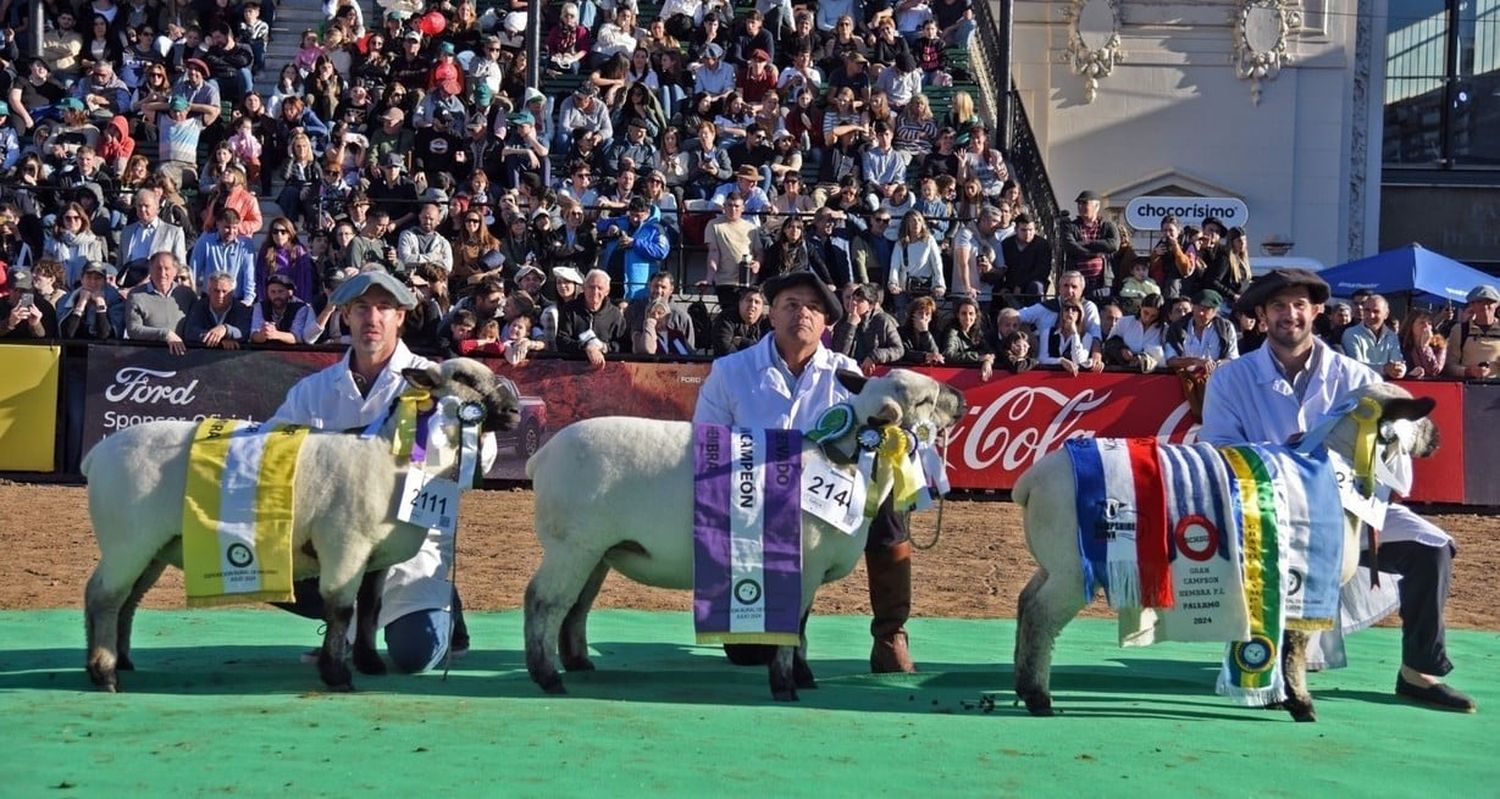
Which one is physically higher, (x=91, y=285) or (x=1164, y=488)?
(x=91, y=285)

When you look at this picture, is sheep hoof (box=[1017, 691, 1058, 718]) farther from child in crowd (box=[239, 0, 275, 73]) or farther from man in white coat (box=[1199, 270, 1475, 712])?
child in crowd (box=[239, 0, 275, 73])

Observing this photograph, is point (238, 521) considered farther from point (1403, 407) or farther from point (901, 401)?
point (1403, 407)

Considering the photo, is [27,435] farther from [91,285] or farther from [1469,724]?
[1469,724]

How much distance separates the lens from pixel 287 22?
23.2 metres

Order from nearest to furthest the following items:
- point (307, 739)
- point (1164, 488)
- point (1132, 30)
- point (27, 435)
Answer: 1. point (307, 739)
2. point (1164, 488)
3. point (27, 435)
4. point (1132, 30)

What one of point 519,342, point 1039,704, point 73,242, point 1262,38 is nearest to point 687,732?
point 1039,704

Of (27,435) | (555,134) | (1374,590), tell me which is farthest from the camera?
(555,134)

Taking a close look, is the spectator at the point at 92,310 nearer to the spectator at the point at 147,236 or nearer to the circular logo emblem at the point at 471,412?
the spectator at the point at 147,236

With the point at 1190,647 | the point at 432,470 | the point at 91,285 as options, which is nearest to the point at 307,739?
the point at 432,470

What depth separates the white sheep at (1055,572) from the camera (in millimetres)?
6863

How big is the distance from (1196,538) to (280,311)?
10.4 metres

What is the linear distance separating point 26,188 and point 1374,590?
13.8 meters

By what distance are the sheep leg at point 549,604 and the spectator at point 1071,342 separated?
8.73m

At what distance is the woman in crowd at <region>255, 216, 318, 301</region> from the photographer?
1622 centimetres
